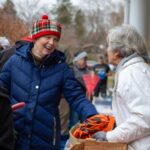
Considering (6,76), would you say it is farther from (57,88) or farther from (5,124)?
(5,124)

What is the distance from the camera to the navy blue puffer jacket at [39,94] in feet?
11.8

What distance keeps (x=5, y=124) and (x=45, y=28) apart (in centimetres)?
165

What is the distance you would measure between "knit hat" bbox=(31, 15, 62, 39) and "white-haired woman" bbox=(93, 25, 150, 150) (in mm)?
588

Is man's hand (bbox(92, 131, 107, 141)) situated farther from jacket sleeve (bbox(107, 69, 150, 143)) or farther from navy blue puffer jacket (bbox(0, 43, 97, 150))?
navy blue puffer jacket (bbox(0, 43, 97, 150))

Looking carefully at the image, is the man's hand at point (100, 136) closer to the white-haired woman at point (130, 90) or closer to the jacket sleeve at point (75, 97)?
the white-haired woman at point (130, 90)

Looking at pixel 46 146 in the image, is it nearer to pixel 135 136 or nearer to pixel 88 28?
pixel 135 136

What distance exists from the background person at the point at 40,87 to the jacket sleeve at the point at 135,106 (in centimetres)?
62

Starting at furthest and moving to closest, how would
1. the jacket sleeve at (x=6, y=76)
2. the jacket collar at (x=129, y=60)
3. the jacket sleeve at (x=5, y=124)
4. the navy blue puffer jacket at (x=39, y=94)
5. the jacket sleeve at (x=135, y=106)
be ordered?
the jacket sleeve at (x=6, y=76)
the navy blue puffer jacket at (x=39, y=94)
the jacket collar at (x=129, y=60)
the jacket sleeve at (x=135, y=106)
the jacket sleeve at (x=5, y=124)

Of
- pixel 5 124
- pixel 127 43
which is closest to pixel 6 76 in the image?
pixel 127 43

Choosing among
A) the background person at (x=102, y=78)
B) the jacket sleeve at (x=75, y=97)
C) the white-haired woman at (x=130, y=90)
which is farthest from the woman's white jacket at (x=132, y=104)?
the background person at (x=102, y=78)

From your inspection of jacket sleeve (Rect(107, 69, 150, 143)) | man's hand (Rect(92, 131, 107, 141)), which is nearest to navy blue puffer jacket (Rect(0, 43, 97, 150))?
man's hand (Rect(92, 131, 107, 141))

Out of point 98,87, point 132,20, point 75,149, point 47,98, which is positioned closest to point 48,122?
point 47,98

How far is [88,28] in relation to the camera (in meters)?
48.2

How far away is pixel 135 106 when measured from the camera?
303 cm
